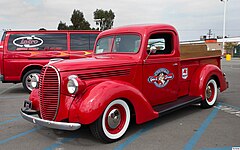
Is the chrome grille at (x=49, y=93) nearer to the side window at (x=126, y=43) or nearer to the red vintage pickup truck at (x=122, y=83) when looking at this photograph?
the red vintage pickup truck at (x=122, y=83)

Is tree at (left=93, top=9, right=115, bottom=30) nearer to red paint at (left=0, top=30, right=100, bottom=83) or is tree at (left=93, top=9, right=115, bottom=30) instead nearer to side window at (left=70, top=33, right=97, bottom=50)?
side window at (left=70, top=33, right=97, bottom=50)

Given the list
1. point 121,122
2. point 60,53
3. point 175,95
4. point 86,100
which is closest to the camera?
point 86,100

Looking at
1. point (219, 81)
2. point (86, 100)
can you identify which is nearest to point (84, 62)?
point (86, 100)

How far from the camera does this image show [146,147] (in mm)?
3539

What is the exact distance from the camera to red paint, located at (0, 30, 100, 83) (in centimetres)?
802

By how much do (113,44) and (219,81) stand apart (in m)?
3.04

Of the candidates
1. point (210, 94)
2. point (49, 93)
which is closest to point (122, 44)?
point (49, 93)

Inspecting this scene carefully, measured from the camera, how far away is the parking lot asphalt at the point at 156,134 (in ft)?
11.8

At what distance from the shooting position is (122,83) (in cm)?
396

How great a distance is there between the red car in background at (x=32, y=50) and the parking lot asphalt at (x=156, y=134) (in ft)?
9.75

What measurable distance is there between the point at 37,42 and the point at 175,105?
5.87 metres

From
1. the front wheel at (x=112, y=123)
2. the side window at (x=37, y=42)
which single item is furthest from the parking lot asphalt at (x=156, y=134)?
the side window at (x=37, y=42)

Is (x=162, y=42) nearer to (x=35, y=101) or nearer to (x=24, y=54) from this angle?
(x=35, y=101)

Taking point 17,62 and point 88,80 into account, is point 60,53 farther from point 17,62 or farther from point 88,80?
point 88,80
